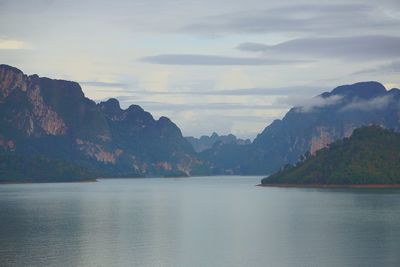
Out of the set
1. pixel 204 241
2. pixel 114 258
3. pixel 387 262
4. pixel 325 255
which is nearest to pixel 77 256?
pixel 114 258

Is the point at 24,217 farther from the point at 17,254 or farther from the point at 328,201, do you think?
the point at 328,201

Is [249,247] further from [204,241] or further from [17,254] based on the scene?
[17,254]

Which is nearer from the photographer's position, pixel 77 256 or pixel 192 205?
pixel 77 256

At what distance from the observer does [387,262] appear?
6188cm

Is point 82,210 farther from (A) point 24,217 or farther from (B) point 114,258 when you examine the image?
(B) point 114,258

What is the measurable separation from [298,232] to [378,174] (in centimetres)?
11328

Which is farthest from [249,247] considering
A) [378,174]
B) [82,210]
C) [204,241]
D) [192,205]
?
[378,174]

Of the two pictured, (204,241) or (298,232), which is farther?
(298,232)

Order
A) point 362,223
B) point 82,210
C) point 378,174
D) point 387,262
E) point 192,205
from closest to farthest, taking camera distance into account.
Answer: point 387,262 → point 362,223 → point 82,210 → point 192,205 → point 378,174

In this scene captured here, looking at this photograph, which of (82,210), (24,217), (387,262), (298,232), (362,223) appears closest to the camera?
(387,262)

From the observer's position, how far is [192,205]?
13788cm

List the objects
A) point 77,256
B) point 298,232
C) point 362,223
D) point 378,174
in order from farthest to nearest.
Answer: point 378,174
point 362,223
point 298,232
point 77,256

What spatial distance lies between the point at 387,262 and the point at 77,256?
27.6 metres

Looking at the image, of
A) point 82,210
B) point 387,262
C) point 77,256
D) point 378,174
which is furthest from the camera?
point 378,174
